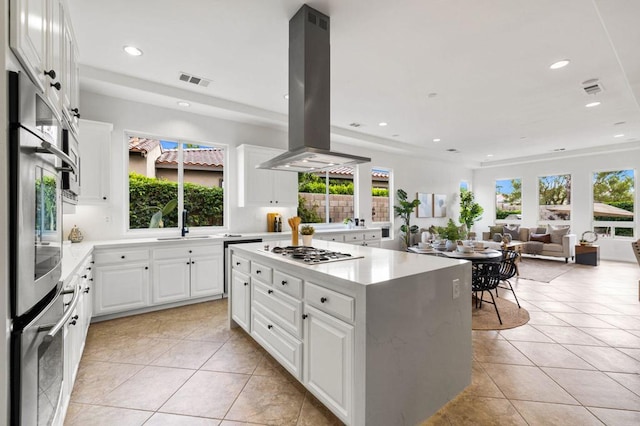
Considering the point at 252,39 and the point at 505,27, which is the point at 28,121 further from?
the point at 505,27

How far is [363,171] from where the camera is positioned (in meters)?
6.96

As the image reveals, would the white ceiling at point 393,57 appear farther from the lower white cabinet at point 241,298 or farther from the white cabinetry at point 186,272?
the lower white cabinet at point 241,298

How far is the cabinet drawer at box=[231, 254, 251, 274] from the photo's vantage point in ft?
9.25

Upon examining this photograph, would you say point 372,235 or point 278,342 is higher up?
point 372,235

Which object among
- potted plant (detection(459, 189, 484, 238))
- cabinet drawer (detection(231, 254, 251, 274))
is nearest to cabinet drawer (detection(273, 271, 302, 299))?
cabinet drawer (detection(231, 254, 251, 274))

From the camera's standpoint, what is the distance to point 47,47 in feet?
5.15

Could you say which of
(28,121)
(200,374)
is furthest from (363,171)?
(28,121)

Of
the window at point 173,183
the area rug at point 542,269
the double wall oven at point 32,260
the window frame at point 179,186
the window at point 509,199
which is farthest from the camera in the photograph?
the window at point 509,199

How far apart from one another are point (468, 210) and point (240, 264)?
8497mm

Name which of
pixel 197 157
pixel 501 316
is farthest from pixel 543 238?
pixel 197 157

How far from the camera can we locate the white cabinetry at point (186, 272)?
3736mm

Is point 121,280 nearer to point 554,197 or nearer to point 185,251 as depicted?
point 185,251

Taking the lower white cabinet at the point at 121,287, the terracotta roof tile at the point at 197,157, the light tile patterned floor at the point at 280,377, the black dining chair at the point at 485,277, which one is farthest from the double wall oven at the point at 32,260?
the black dining chair at the point at 485,277

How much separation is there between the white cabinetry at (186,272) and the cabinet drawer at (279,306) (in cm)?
165
